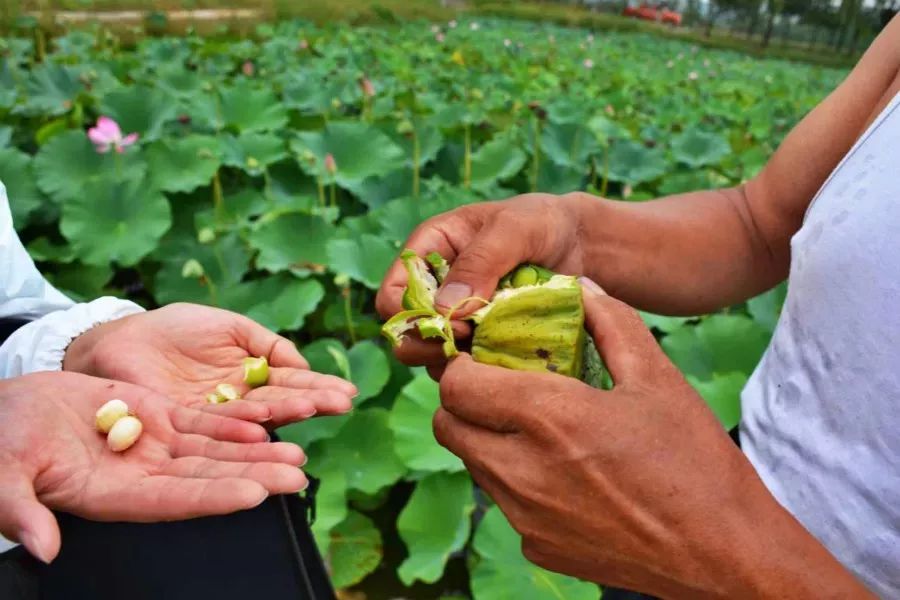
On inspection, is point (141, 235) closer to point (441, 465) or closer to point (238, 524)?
point (441, 465)

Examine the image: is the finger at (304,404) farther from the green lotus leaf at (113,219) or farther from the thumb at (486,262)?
the green lotus leaf at (113,219)

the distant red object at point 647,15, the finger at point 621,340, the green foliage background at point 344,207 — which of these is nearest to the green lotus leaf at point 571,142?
the green foliage background at point 344,207

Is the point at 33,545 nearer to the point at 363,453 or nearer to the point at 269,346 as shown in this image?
the point at 269,346

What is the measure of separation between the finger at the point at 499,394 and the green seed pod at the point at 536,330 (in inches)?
3.9

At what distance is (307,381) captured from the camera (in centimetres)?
108

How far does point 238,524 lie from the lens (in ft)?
2.99

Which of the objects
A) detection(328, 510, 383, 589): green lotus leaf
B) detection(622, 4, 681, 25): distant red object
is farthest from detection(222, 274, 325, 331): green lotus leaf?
detection(622, 4, 681, 25): distant red object

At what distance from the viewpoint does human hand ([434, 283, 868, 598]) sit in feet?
2.25

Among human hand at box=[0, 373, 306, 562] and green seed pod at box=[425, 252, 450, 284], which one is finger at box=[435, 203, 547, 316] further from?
human hand at box=[0, 373, 306, 562]

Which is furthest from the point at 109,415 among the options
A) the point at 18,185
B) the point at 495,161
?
the point at 495,161

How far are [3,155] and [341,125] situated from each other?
120 centimetres

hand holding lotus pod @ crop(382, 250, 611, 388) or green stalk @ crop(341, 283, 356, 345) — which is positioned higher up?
hand holding lotus pod @ crop(382, 250, 611, 388)

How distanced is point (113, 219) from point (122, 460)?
1.60m

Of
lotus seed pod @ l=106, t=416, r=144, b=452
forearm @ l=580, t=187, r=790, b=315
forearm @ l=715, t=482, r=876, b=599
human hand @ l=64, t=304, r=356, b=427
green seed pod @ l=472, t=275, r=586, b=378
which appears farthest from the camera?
forearm @ l=580, t=187, r=790, b=315
